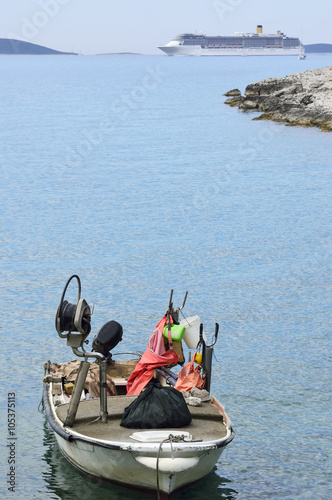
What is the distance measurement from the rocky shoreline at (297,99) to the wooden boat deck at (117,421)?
5341 cm

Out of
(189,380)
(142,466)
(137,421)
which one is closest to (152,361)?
(189,380)

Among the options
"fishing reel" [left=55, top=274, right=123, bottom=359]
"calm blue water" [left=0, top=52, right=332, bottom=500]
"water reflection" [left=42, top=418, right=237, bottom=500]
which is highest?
"fishing reel" [left=55, top=274, right=123, bottom=359]

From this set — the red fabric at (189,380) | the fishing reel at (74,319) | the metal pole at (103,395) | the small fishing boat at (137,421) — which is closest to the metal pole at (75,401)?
the small fishing boat at (137,421)

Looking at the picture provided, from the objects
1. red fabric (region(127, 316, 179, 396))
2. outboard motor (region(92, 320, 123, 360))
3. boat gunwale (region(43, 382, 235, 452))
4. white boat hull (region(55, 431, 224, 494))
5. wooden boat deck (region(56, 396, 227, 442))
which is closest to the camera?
boat gunwale (region(43, 382, 235, 452))

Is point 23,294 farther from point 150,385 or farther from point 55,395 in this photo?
point 150,385

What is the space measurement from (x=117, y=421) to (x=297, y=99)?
6054cm

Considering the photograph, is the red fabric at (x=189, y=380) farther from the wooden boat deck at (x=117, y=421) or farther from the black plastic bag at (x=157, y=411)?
the black plastic bag at (x=157, y=411)

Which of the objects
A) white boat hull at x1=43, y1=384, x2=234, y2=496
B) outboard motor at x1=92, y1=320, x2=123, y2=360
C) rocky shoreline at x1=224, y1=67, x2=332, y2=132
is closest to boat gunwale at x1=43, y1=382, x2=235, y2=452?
white boat hull at x1=43, y1=384, x2=234, y2=496

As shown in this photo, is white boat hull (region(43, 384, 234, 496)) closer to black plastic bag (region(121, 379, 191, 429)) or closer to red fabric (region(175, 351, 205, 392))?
black plastic bag (region(121, 379, 191, 429))

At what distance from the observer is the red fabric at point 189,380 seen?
1375cm

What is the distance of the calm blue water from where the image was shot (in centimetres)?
1489

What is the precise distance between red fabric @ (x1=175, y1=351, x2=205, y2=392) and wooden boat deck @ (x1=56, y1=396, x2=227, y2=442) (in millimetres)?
609

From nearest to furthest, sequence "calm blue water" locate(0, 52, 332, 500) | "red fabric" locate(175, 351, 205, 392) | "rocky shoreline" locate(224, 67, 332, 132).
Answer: "red fabric" locate(175, 351, 205, 392)
"calm blue water" locate(0, 52, 332, 500)
"rocky shoreline" locate(224, 67, 332, 132)

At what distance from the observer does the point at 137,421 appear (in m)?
12.1
